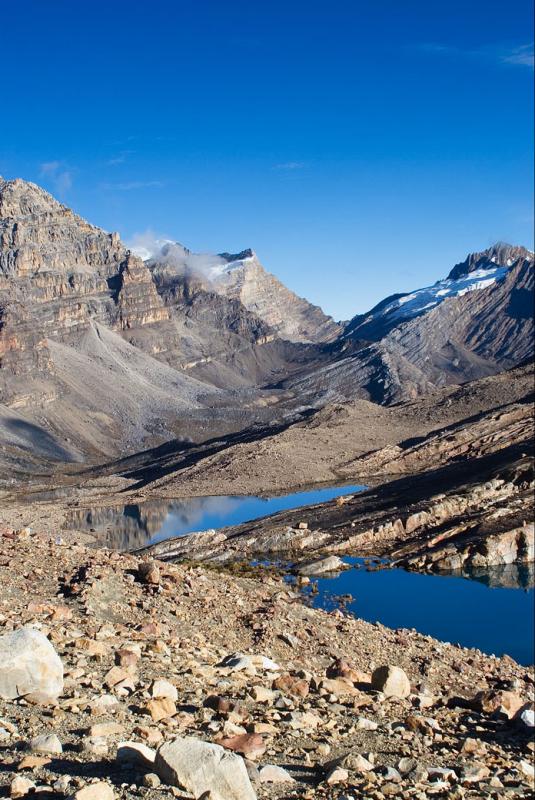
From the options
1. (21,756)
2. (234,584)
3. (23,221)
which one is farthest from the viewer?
(23,221)

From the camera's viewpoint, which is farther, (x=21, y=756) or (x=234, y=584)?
(x=234, y=584)

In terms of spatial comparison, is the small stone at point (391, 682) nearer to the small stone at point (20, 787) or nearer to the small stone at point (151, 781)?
the small stone at point (151, 781)

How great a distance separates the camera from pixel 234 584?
23781 mm

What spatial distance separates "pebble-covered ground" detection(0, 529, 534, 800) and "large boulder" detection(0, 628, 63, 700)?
7.2 inches

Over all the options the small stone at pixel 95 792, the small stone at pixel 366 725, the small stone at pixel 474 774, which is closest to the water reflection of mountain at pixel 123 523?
the small stone at pixel 366 725

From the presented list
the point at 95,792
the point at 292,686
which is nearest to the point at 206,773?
the point at 95,792

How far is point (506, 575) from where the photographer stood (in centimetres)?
4334

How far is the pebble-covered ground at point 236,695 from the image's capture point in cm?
1020

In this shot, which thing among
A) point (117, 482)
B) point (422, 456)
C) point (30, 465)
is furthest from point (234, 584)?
point (30, 465)

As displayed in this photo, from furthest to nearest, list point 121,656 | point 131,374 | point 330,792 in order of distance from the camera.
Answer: point 131,374, point 121,656, point 330,792

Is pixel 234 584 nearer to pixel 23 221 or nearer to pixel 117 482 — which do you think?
pixel 117 482

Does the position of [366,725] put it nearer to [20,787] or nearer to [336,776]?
[336,776]

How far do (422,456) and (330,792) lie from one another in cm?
7252

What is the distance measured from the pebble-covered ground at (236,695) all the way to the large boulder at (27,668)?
183 mm
